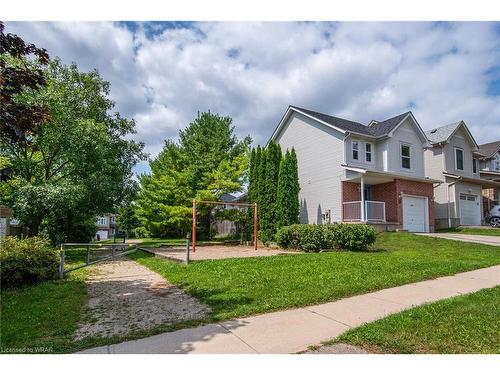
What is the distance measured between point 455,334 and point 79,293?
22.0ft

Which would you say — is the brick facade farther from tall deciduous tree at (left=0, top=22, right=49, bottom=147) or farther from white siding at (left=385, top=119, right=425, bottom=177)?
tall deciduous tree at (left=0, top=22, right=49, bottom=147)

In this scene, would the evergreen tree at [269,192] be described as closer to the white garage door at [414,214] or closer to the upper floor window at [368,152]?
the upper floor window at [368,152]

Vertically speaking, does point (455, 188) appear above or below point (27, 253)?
above

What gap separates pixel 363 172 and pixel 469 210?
12.3 m

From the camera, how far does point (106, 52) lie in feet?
23.6

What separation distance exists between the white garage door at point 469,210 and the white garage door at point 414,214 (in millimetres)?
4946

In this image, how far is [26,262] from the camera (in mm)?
7578

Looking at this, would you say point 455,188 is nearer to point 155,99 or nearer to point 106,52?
point 155,99

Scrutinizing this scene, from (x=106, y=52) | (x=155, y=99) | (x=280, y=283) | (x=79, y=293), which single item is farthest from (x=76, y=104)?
(x=280, y=283)

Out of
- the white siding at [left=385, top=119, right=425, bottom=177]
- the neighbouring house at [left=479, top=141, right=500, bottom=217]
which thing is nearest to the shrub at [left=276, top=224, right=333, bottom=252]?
the white siding at [left=385, top=119, right=425, bottom=177]

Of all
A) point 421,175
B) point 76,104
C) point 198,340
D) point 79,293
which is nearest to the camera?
point 198,340

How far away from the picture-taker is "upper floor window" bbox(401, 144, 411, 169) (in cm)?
2091

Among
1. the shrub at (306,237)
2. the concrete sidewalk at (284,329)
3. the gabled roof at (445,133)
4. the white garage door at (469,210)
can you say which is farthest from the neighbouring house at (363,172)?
the concrete sidewalk at (284,329)

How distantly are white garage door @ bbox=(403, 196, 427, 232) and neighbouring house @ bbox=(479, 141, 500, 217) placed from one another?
32.0 feet
